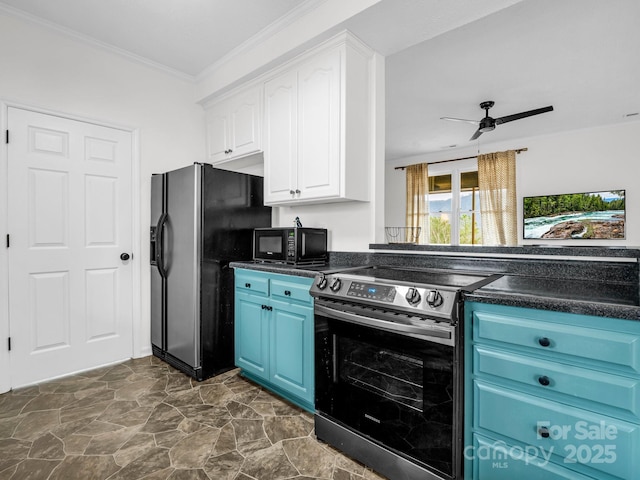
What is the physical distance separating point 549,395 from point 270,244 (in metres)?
1.86

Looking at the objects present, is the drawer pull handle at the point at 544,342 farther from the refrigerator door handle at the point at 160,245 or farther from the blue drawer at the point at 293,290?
the refrigerator door handle at the point at 160,245

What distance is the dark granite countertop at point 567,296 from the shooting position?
1066mm

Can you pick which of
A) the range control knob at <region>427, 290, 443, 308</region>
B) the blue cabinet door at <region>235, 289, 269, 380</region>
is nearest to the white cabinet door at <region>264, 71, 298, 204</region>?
the blue cabinet door at <region>235, 289, 269, 380</region>

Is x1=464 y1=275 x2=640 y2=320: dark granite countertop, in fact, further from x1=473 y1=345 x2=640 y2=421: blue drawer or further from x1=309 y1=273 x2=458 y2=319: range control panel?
x1=473 y1=345 x2=640 y2=421: blue drawer

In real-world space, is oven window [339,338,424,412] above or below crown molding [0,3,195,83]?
below

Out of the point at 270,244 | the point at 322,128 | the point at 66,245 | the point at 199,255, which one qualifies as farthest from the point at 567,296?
the point at 66,245

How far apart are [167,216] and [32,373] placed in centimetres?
154

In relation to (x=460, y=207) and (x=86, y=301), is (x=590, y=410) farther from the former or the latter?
(x=460, y=207)

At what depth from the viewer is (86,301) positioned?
2.73 m

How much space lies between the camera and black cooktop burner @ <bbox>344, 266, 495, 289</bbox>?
58.9 inches

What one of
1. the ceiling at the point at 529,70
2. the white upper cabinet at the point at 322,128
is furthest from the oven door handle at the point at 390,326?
the ceiling at the point at 529,70

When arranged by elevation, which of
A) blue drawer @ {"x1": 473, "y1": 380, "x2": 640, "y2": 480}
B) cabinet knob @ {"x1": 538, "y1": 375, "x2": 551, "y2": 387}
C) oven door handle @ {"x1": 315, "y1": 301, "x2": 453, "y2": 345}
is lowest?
blue drawer @ {"x1": 473, "y1": 380, "x2": 640, "y2": 480}

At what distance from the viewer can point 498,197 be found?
221 inches

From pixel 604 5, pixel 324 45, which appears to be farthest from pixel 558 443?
pixel 604 5
